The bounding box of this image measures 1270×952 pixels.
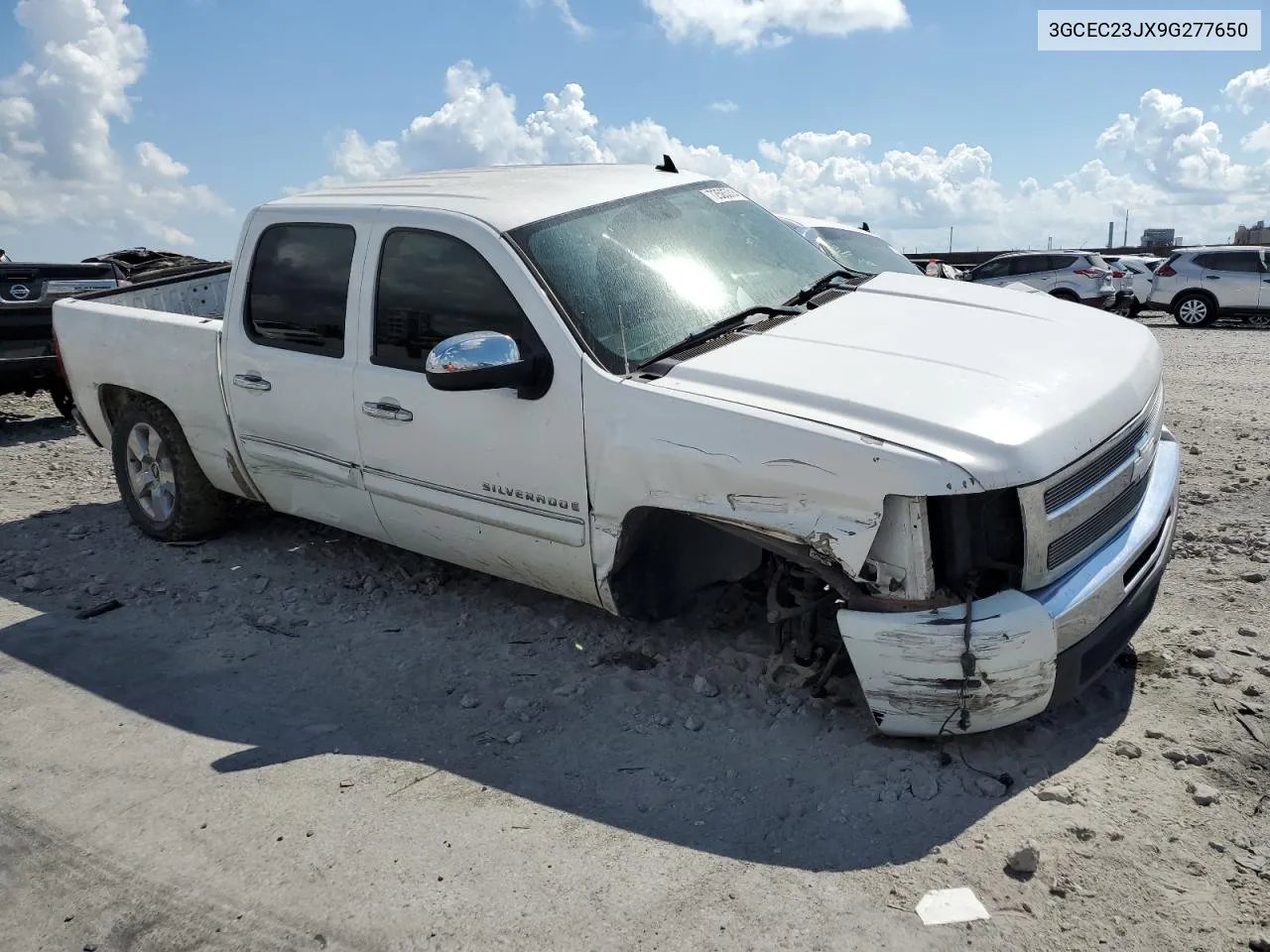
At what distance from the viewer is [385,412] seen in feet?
14.2

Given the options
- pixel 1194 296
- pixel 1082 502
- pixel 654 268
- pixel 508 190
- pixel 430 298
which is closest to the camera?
pixel 1082 502

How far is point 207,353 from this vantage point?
521 centimetres

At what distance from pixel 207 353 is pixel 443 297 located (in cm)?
168

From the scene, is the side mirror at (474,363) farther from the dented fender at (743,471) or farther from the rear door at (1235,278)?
the rear door at (1235,278)

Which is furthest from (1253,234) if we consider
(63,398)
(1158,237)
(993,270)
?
(63,398)

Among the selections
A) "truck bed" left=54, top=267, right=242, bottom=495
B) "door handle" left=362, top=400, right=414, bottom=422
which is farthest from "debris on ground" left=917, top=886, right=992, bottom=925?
"truck bed" left=54, top=267, right=242, bottom=495

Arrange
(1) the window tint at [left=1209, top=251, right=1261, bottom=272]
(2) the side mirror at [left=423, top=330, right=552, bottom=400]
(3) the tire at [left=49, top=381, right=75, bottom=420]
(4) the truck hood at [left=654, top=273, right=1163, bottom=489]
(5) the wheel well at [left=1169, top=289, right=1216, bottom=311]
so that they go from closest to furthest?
(4) the truck hood at [left=654, top=273, right=1163, bottom=489] → (2) the side mirror at [left=423, top=330, right=552, bottom=400] → (3) the tire at [left=49, top=381, right=75, bottom=420] → (1) the window tint at [left=1209, top=251, right=1261, bottom=272] → (5) the wheel well at [left=1169, top=289, right=1216, bottom=311]

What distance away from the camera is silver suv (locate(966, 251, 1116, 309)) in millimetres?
20672

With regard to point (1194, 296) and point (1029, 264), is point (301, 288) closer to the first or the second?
point (1194, 296)

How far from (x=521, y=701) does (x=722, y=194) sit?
2.46 meters

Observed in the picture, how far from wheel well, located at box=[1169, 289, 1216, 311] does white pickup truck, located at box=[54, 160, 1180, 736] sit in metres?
17.1

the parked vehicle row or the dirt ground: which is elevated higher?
the parked vehicle row

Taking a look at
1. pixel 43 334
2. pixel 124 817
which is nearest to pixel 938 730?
pixel 124 817

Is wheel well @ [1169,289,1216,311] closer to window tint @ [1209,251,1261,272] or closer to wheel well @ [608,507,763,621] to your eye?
window tint @ [1209,251,1261,272]
